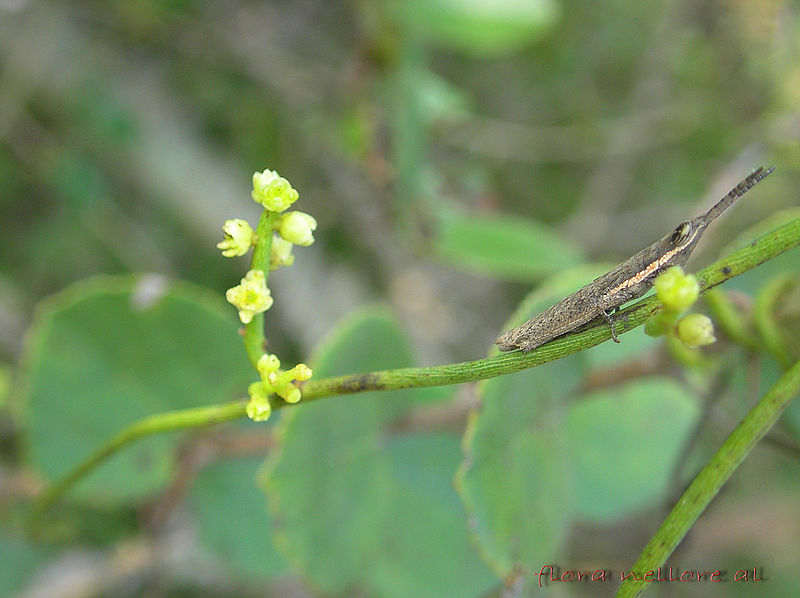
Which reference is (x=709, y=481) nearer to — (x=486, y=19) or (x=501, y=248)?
(x=501, y=248)

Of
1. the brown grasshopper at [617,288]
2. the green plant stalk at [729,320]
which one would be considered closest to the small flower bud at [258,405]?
the brown grasshopper at [617,288]

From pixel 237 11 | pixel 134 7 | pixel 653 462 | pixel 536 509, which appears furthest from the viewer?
pixel 237 11

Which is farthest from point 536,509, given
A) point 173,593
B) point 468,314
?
point 468,314

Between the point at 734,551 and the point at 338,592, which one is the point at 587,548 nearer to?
the point at 734,551

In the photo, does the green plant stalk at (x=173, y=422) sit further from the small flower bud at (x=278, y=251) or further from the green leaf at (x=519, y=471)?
the green leaf at (x=519, y=471)

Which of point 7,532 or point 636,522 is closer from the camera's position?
point 7,532

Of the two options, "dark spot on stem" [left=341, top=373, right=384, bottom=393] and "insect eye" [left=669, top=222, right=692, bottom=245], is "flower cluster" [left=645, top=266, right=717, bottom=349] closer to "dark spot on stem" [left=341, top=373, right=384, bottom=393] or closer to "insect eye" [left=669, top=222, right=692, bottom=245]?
"insect eye" [left=669, top=222, right=692, bottom=245]
